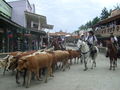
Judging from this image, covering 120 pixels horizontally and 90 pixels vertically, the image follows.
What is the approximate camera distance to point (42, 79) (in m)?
10.7

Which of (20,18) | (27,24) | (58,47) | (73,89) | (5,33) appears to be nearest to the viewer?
(73,89)

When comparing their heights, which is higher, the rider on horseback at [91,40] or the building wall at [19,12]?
the building wall at [19,12]

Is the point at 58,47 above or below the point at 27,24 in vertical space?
below

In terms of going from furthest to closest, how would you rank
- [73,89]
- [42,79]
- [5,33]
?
[5,33] < [42,79] < [73,89]

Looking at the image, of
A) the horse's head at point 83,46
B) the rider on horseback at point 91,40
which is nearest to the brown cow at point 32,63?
the horse's head at point 83,46

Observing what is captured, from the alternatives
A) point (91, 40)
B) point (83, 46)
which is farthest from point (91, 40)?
point (83, 46)

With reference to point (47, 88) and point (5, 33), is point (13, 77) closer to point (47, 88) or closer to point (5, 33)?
point (47, 88)

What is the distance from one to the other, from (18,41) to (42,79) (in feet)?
50.8

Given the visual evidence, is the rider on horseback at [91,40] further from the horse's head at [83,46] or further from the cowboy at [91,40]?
the horse's head at [83,46]

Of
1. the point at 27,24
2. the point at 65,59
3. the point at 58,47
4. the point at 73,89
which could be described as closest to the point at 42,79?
the point at 73,89

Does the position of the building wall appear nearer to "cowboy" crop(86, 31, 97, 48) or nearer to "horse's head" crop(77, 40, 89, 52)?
"cowboy" crop(86, 31, 97, 48)

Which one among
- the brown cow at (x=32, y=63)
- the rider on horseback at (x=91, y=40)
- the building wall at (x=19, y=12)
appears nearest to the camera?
the brown cow at (x=32, y=63)

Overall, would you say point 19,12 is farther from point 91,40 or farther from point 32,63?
point 32,63

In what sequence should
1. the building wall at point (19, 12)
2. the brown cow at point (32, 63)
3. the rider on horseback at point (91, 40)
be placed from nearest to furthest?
the brown cow at point (32, 63), the rider on horseback at point (91, 40), the building wall at point (19, 12)
